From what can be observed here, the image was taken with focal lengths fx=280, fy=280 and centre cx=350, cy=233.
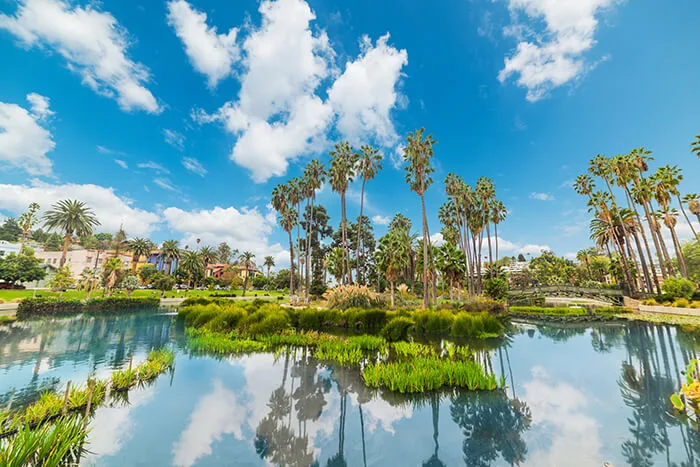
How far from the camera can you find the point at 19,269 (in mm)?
45781

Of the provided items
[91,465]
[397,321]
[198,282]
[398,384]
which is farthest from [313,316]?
[198,282]

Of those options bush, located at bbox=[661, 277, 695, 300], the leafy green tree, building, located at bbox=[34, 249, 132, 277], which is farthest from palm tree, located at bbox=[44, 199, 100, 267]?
bush, located at bbox=[661, 277, 695, 300]

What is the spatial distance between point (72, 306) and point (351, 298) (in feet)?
118

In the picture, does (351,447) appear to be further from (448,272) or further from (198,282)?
(198,282)

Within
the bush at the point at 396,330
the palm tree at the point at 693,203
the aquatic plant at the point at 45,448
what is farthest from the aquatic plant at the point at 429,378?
the palm tree at the point at 693,203

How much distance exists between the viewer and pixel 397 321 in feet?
65.9

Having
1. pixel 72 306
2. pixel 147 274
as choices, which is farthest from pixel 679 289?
pixel 147 274

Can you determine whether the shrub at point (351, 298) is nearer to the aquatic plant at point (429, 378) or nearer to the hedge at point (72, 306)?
the aquatic plant at point (429, 378)

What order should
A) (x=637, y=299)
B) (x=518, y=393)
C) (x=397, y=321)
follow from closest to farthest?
(x=518, y=393) < (x=397, y=321) < (x=637, y=299)

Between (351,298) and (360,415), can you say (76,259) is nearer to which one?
(351,298)

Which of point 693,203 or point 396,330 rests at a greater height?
point 693,203

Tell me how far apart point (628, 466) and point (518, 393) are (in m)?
4.37

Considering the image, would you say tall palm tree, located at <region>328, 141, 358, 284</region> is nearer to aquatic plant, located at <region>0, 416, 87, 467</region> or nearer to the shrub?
the shrub

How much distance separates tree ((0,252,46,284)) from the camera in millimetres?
44469
